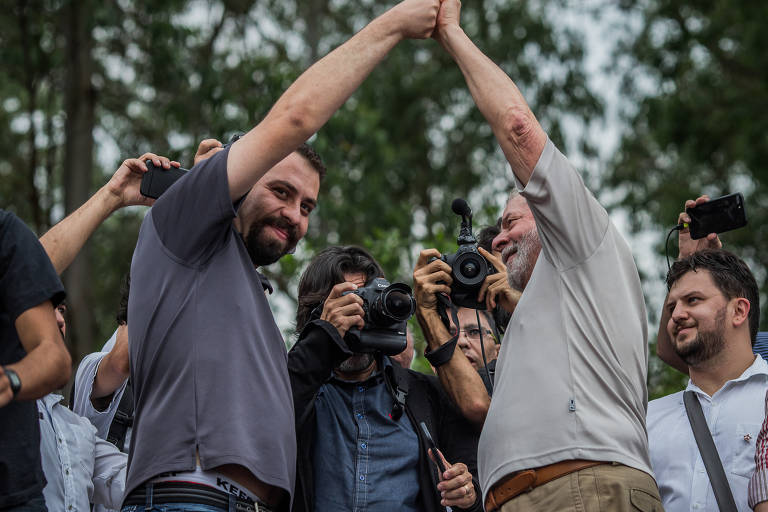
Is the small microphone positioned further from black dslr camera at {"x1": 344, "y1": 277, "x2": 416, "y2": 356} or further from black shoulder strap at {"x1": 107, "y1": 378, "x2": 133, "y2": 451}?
black shoulder strap at {"x1": 107, "y1": 378, "x2": 133, "y2": 451}

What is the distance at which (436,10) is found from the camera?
3.22 metres

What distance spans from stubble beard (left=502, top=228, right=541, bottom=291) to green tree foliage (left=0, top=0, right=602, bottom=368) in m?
3.43

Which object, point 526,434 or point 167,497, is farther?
point 526,434

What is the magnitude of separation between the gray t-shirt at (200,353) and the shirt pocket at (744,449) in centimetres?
195

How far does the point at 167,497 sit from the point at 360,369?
1434mm

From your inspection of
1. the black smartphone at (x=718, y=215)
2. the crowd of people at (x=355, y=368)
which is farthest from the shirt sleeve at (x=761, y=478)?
the black smartphone at (x=718, y=215)

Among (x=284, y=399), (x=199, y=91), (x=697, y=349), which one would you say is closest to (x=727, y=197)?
(x=697, y=349)

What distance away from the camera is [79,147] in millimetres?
10773

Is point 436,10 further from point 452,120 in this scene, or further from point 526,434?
point 452,120

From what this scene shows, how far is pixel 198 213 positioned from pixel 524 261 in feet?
4.50

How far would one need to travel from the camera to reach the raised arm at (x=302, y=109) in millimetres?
2783

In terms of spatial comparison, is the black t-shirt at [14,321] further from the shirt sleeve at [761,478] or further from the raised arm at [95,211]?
the shirt sleeve at [761,478]

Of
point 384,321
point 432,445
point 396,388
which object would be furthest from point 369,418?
point 384,321

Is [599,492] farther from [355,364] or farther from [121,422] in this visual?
[121,422]
